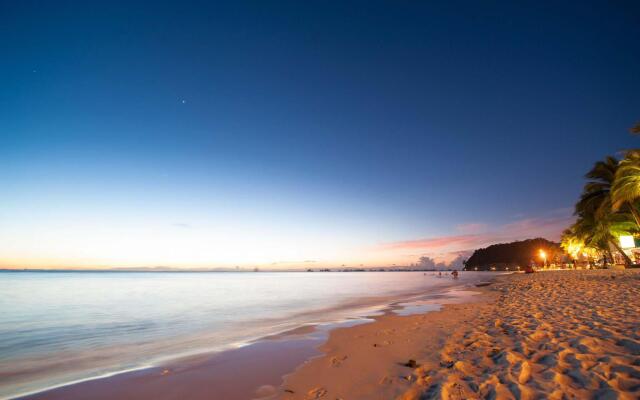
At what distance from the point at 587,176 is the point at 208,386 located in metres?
43.1

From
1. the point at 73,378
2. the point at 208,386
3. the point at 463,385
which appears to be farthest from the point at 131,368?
the point at 463,385

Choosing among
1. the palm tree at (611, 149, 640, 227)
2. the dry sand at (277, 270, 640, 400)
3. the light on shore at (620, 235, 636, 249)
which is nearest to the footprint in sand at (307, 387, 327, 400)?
the dry sand at (277, 270, 640, 400)

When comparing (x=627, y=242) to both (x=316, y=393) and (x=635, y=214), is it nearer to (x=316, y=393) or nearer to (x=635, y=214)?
(x=635, y=214)

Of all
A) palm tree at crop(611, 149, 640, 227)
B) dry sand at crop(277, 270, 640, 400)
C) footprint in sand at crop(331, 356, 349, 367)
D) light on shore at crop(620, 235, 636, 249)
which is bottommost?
footprint in sand at crop(331, 356, 349, 367)

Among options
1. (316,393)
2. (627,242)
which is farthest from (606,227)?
(316,393)

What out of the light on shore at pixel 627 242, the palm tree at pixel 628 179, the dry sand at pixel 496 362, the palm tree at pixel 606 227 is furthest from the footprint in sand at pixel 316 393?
the light on shore at pixel 627 242

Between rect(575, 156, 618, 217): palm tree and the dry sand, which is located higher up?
rect(575, 156, 618, 217): palm tree

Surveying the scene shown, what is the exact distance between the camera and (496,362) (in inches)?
212

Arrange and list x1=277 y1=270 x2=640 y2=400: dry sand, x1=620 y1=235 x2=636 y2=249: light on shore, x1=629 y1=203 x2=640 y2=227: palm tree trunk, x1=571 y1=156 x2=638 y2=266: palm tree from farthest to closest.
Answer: x1=620 y1=235 x2=636 y2=249: light on shore → x1=571 y1=156 x2=638 y2=266: palm tree → x1=629 y1=203 x2=640 y2=227: palm tree trunk → x1=277 y1=270 x2=640 y2=400: dry sand

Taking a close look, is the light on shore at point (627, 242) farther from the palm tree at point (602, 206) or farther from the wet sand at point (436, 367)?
the wet sand at point (436, 367)

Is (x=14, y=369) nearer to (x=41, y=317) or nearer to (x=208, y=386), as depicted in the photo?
(x=208, y=386)

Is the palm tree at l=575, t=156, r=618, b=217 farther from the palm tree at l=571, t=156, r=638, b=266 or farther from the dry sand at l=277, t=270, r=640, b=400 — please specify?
the dry sand at l=277, t=270, r=640, b=400

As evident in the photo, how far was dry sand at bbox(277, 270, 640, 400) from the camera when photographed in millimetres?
4184

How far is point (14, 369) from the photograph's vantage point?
29.8ft
